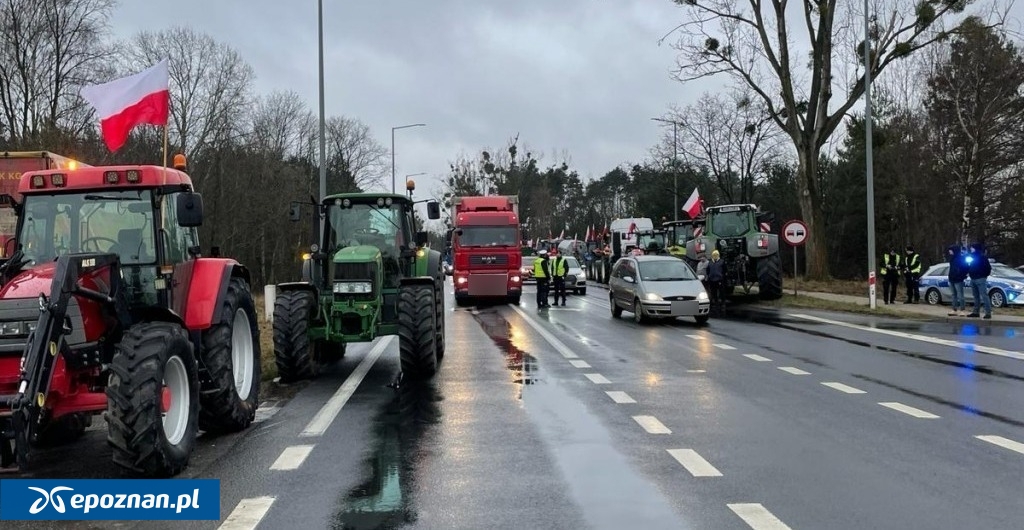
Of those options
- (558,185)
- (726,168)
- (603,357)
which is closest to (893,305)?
(603,357)

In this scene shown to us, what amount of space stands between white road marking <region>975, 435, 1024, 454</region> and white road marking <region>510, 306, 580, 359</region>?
22.5 feet

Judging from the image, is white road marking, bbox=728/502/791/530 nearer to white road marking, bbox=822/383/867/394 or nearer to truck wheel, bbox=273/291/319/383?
white road marking, bbox=822/383/867/394

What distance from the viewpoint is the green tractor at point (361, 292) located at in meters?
11.0

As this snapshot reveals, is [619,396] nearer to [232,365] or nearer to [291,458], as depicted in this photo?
[291,458]

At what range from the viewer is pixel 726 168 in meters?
52.3

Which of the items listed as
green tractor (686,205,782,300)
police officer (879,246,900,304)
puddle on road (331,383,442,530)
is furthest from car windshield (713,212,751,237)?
puddle on road (331,383,442,530)

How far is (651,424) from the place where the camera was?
819 centimetres

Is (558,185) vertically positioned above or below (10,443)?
above

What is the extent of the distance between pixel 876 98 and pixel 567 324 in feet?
128

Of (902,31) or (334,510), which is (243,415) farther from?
(902,31)

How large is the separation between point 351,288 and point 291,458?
4593 mm

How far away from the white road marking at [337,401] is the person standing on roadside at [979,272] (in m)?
13.7

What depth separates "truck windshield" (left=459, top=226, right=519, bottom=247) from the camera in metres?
26.5

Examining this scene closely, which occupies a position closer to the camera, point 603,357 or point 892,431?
point 892,431
